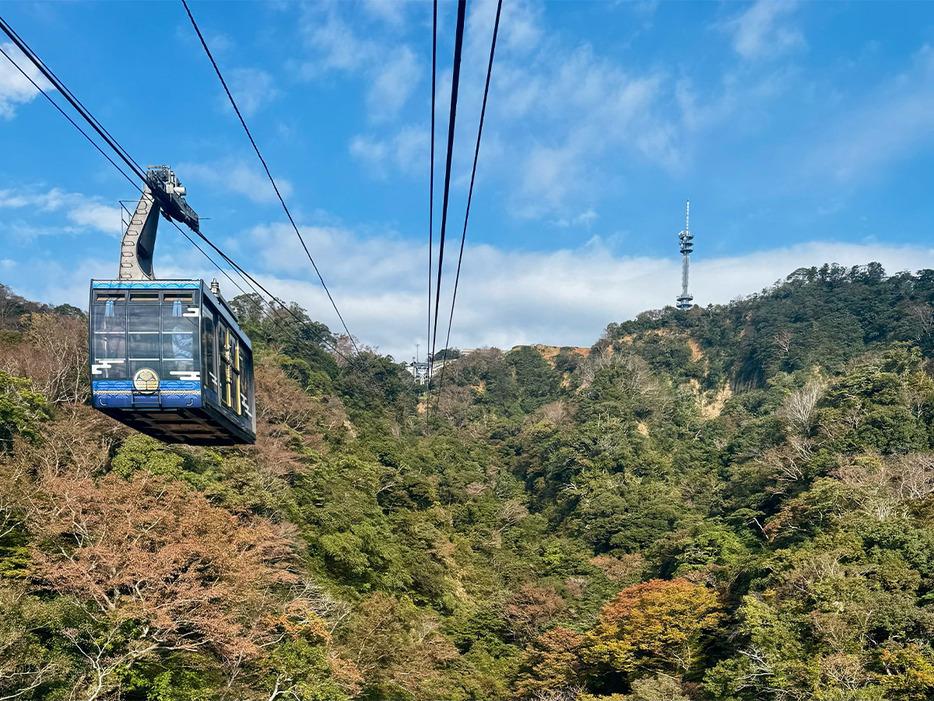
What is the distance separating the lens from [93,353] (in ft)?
32.0

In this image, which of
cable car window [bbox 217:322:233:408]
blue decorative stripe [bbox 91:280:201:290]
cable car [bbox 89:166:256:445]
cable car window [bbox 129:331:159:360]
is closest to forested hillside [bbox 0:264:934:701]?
cable car window [bbox 217:322:233:408]

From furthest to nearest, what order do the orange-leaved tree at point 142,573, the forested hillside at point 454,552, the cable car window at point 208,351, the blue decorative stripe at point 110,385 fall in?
the forested hillside at point 454,552 < the orange-leaved tree at point 142,573 < the cable car window at point 208,351 < the blue decorative stripe at point 110,385

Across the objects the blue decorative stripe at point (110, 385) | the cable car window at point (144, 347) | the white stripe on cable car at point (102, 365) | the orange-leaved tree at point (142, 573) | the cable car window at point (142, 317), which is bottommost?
the orange-leaved tree at point (142, 573)

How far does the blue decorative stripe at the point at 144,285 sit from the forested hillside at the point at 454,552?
24.5 feet

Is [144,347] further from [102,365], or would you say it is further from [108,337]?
[102,365]

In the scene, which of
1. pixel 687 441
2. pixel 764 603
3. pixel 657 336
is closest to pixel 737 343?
pixel 657 336

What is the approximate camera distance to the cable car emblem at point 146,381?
384 inches

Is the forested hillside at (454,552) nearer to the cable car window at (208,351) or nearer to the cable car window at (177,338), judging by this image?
the cable car window at (208,351)

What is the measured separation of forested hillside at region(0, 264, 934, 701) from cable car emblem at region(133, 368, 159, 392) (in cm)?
662

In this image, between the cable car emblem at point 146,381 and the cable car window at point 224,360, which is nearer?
the cable car emblem at point 146,381

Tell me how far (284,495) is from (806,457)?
76.5ft

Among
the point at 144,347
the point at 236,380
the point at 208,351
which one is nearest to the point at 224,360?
the point at 236,380

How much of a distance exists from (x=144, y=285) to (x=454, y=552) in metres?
28.7

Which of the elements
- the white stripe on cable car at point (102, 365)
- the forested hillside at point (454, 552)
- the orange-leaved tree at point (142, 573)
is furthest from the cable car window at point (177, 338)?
the orange-leaved tree at point (142, 573)
